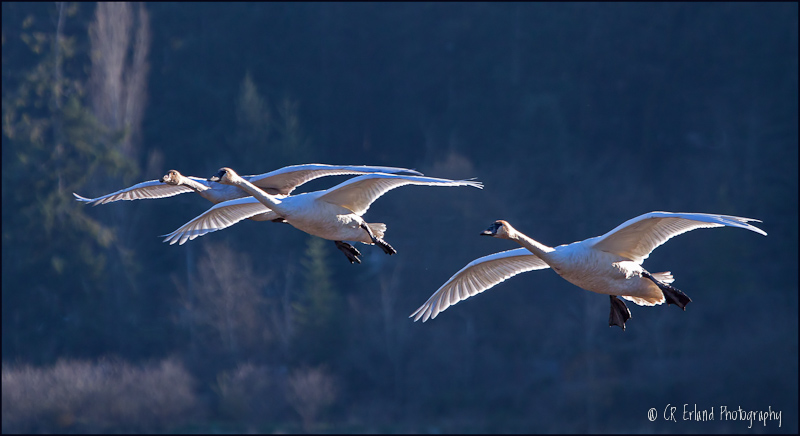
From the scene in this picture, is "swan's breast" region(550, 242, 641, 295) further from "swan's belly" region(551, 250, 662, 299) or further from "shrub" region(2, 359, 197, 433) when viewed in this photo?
"shrub" region(2, 359, 197, 433)

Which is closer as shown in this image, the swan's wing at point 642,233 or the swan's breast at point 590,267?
the swan's wing at point 642,233

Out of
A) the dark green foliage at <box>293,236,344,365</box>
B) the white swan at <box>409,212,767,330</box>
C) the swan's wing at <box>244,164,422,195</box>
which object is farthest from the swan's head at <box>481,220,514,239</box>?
the dark green foliage at <box>293,236,344,365</box>

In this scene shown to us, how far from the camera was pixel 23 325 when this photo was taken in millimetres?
39312

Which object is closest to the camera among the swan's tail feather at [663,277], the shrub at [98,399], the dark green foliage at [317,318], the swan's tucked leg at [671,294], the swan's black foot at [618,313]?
the swan's tucked leg at [671,294]

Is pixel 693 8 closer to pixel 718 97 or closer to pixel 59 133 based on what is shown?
pixel 718 97

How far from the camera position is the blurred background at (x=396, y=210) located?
3547 cm

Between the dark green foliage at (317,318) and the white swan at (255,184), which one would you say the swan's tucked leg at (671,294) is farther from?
the dark green foliage at (317,318)

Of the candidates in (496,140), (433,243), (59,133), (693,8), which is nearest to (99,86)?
(59,133)

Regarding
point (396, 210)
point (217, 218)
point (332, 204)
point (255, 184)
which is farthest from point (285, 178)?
point (396, 210)

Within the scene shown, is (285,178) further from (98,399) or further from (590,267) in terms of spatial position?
(98,399)

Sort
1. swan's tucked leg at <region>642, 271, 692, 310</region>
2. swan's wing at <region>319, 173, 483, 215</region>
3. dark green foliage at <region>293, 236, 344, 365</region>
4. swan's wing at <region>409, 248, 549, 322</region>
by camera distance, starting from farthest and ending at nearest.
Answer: dark green foliage at <region>293, 236, 344, 365</region> < swan's wing at <region>409, 248, 549, 322</region> < swan's wing at <region>319, 173, 483, 215</region> < swan's tucked leg at <region>642, 271, 692, 310</region>

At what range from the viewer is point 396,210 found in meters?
39.1

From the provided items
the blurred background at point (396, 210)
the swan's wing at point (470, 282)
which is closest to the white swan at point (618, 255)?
the swan's wing at point (470, 282)

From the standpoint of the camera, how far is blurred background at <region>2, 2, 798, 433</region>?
35469 millimetres
